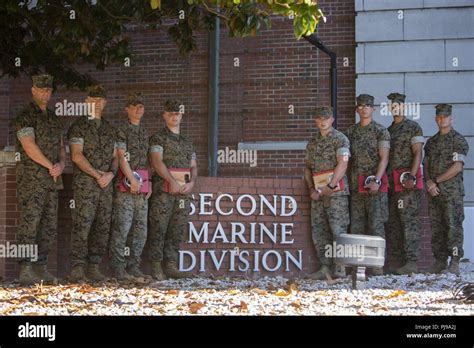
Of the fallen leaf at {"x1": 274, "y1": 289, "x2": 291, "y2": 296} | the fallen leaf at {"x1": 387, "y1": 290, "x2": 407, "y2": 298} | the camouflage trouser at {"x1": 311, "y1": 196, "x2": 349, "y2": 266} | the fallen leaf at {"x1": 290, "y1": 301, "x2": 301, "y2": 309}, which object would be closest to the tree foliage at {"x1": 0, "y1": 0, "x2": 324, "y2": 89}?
the camouflage trouser at {"x1": 311, "y1": 196, "x2": 349, "y2": 266}

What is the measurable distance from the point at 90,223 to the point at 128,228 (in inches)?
15.5

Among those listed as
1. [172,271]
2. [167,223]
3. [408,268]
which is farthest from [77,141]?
[408,268]

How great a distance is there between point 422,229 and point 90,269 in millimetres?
3870

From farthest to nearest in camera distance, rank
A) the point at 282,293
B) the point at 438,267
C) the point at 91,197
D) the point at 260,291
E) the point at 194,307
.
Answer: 1. the point at 438,267
2. the point at 91,197
3. the point at 260,291
4. the point at 282,293
5. the point at 194,307

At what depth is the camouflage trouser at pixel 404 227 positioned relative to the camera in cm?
Result: 1055

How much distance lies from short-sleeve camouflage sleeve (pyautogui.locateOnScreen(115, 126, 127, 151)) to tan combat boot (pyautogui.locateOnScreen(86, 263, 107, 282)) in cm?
124

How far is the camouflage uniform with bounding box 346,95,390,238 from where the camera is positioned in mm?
10453

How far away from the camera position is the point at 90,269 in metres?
9.85

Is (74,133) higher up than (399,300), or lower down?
higher up

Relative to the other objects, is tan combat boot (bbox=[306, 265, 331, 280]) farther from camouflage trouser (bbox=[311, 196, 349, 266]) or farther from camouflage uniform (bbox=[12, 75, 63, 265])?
camouflage uniform (bbox=[12, 75, 63, 265])

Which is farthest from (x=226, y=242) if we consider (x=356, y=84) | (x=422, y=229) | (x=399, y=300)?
(x=356, y=84)

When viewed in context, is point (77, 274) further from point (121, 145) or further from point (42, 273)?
point (121, 145)

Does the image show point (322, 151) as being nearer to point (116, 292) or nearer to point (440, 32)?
point (116, 292)

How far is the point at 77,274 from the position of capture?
9688 mm
